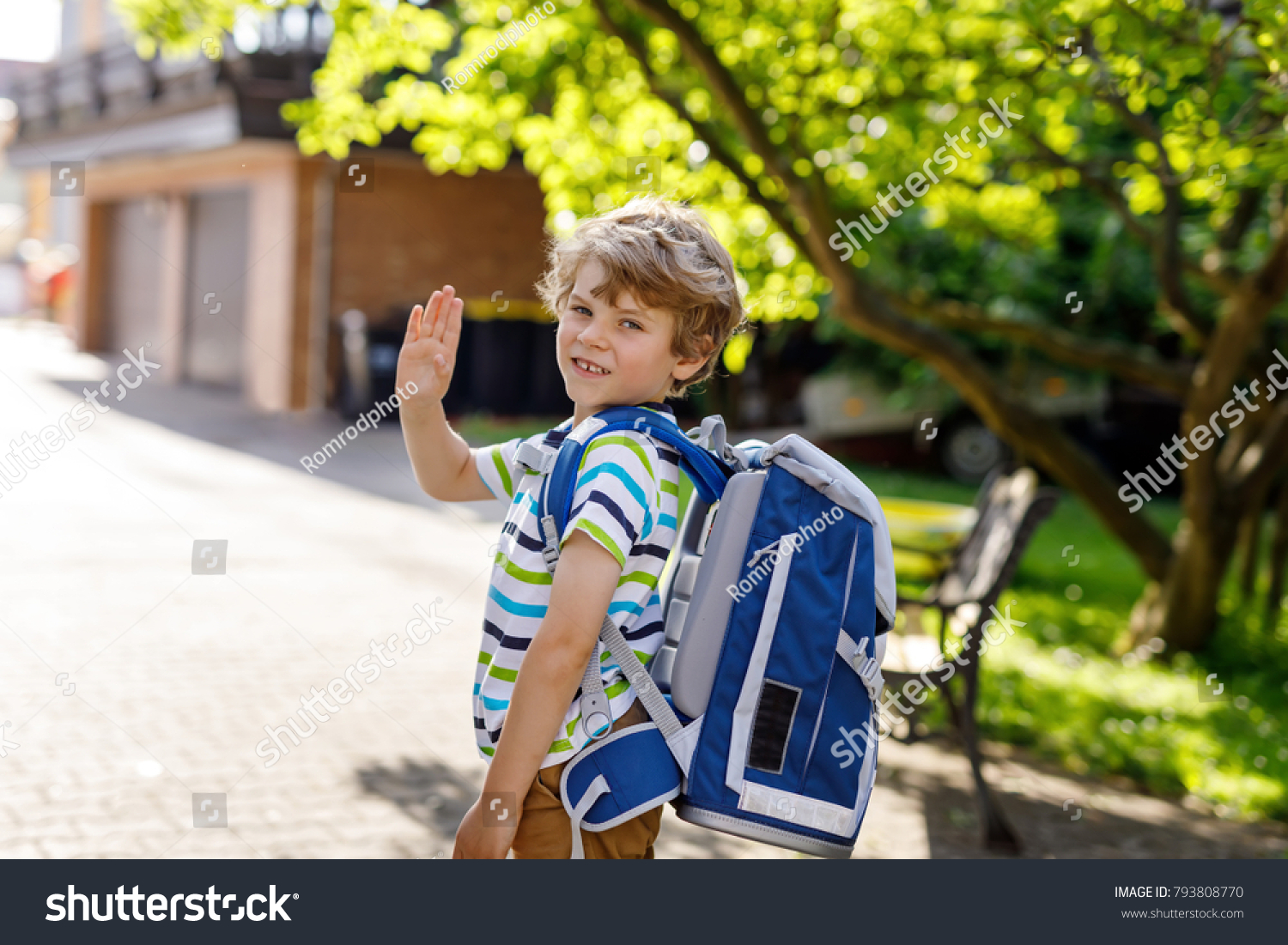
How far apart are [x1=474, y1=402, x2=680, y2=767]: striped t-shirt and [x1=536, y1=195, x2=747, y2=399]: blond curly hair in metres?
0.15

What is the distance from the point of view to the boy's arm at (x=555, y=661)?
181cm

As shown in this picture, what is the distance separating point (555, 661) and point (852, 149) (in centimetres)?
569

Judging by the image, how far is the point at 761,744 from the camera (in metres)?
1.94

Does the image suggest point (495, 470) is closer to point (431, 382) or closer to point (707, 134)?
point (431, 382)

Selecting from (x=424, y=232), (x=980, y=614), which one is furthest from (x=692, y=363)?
(x=424, y=232)

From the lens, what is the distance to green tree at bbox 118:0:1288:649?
6.02m

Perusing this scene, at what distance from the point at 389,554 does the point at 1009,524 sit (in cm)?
459
